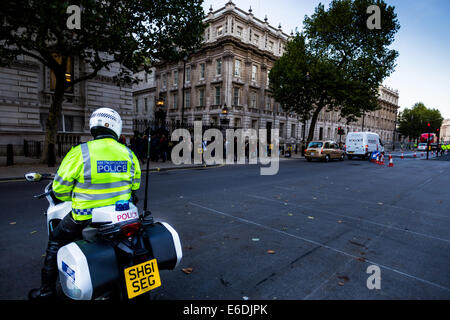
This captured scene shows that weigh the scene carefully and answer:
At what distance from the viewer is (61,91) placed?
1333 centimetres

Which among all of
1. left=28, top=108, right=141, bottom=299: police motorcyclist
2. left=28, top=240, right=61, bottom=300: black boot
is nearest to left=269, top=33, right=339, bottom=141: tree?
left=28, top=108, right=141, bottom=299: police motorcyclist

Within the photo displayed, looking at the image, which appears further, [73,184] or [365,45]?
[365,45]

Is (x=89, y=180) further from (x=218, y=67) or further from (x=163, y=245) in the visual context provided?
(x=218, y=67)

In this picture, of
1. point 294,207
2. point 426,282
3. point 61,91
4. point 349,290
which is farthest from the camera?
point 61,91

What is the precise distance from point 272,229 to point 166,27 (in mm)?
13355

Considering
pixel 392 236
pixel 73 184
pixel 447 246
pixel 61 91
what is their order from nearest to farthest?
Result: pixel 73 184 < pixel 447 246 < pixel 392 236 < pixel 61 91

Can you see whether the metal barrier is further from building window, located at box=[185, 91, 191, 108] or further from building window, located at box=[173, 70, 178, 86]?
building window, located at box=[173, 70, 178, 86]

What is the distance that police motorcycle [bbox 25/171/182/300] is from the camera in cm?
184

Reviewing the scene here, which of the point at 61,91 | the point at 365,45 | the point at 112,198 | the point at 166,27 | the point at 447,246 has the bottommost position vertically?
the point at 447,246

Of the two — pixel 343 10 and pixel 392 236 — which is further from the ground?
pixel 343 10

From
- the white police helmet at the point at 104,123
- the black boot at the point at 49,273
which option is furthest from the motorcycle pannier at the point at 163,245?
the white police helmet at the point at 104,123

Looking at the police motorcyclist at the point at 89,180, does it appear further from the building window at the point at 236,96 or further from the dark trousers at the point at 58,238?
the building window at the point at 236,96
